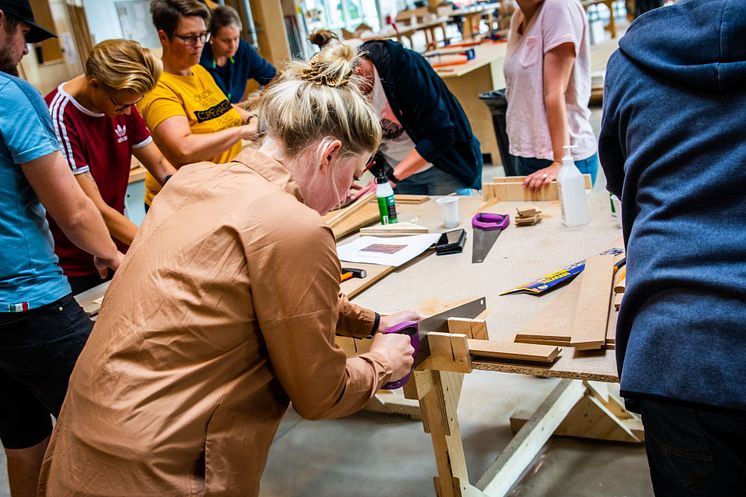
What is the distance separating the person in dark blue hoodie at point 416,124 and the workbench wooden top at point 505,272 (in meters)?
0.59

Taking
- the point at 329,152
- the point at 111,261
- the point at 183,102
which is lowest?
the point at 111,261

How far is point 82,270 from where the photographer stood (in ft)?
8.89

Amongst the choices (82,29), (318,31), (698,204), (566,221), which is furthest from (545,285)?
(82,29)

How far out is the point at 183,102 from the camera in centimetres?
311

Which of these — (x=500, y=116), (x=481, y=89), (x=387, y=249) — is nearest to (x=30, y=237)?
(x=387, y=249)

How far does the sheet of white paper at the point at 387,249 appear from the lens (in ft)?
7.88

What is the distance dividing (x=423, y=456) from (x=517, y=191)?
43.3 inches

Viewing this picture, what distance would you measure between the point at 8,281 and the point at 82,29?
3965 millimetres

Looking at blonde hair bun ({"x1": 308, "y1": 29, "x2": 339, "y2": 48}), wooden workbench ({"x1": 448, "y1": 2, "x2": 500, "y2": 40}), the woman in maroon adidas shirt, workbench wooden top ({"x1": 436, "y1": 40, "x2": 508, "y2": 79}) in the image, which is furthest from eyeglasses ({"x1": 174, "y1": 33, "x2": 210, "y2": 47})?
wooden workbench ({"x1": 448, "y1": 2, "x2": 500, "y2": 40})

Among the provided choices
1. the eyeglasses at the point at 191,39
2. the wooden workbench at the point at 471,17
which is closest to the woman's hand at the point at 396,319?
the eyeglasses at the point at 191,39

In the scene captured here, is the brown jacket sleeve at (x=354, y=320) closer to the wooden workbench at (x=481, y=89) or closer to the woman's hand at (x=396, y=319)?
the woman's hand at (x=396, y=319)

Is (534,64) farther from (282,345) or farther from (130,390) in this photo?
(130,390)

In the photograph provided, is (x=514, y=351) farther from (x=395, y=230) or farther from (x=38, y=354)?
(x=38, y=354)

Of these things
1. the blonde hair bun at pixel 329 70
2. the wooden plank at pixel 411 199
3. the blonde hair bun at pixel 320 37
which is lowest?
the wooden plank at pixel 411 199
